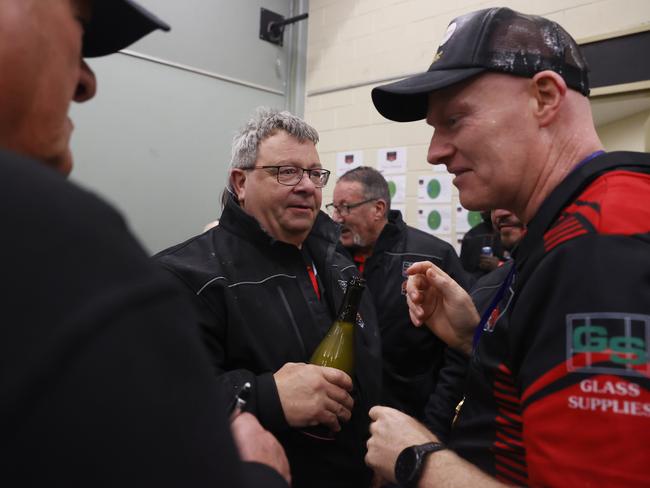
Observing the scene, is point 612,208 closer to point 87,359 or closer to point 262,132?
point 87,359

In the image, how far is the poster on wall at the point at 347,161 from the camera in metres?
3.79

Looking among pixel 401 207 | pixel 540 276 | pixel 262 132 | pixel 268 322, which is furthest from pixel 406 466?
pixel 401 207

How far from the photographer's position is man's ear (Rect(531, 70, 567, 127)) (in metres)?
0.93

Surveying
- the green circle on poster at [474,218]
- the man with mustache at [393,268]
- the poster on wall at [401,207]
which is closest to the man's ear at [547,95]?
the man with mustache at [393,268]

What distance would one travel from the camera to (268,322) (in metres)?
1.32

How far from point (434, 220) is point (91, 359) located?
10.7 ft

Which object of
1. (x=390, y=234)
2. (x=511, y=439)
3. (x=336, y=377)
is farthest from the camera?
(x=390, y=234)

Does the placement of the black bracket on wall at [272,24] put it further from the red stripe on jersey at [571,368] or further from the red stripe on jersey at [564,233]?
the red stripe on jersey at [571,368]

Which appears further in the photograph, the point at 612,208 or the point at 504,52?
the point at 504,52

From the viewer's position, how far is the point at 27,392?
0.27m

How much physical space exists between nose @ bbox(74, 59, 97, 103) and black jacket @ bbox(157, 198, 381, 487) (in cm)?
61

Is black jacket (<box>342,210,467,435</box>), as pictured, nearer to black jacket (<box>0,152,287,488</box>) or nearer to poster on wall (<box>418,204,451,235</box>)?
poster on wall (<box>418,204,451,235</box>)

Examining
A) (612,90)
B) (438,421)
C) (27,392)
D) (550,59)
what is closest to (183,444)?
(27,392)

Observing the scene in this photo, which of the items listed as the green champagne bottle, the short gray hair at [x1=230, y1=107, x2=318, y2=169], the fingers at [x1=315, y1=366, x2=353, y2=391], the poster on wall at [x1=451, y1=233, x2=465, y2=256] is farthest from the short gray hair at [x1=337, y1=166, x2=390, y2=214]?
the fingers at [x1=315, y1=366, x2=353, y2=391]
